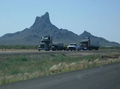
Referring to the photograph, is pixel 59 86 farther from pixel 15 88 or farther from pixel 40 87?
pixel 15 88

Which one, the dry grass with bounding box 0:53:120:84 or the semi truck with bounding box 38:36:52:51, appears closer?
the dry grass with bounding box 0:53:120:84

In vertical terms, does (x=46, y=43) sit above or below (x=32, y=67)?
above

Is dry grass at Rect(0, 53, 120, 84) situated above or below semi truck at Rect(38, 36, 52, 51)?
below

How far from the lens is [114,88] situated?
11438 mm

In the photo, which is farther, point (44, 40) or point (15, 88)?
point (44, 40)

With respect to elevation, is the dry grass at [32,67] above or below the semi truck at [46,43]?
below

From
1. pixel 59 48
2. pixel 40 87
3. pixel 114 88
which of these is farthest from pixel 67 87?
pixel 59 48

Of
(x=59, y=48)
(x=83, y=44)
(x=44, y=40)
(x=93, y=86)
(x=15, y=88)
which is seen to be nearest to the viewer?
(x=15, y=88)

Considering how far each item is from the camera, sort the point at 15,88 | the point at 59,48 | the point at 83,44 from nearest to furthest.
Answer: the point at 15,88, the point at 59,48, the point at 83,44

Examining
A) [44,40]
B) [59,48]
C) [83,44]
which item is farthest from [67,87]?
[83,44]

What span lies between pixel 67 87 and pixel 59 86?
42cm

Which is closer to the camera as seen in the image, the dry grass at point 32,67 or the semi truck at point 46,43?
the dry grass at point 32,67

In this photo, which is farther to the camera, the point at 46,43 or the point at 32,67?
the point at 46,43

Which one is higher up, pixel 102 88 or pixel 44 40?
pixel 44 40
